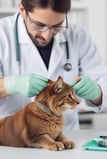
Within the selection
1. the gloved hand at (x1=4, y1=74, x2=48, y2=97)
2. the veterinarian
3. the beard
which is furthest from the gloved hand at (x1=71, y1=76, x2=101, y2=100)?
the beard

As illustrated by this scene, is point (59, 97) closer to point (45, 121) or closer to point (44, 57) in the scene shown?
point (45, 121)

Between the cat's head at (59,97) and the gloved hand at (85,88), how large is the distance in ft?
0.25

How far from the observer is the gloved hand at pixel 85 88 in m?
1.32

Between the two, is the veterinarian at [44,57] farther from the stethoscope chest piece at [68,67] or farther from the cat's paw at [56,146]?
the cat's paw at [56,146]

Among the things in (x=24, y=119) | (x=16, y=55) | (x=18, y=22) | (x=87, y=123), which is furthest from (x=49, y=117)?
(x=87, y=123)

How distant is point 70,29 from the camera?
5.44 ft

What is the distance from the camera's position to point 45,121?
125 centimetres

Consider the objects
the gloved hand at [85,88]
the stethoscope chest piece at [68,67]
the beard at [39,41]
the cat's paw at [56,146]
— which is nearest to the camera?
the cat's paw at [56,146]

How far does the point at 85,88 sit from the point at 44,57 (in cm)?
29

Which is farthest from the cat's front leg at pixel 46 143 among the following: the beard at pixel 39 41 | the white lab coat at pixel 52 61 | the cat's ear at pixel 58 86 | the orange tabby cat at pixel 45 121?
the beard at pixel 39 41

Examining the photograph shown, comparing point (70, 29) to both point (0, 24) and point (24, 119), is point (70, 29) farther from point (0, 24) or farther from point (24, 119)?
point (24, 119)

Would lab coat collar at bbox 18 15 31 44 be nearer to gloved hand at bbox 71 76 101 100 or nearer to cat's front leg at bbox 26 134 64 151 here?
gloved hand at bbox 71 76 101 100

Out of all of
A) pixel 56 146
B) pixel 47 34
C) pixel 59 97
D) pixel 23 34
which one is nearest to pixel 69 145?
pixel 56 146

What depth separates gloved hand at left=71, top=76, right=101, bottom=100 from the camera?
132cm
